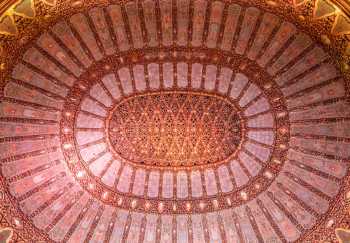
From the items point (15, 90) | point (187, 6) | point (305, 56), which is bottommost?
point (15, 90)

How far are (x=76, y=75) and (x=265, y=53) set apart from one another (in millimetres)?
5224

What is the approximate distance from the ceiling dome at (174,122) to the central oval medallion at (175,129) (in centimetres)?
3

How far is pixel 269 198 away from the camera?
13.5 metres

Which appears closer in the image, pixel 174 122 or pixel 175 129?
pixel 174 122

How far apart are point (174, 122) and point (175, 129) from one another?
249 millimetres

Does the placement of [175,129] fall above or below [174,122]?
below

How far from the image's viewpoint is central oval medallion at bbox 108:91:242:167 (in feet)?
43.0

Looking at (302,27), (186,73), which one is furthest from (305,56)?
(186,73)

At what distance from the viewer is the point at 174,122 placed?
531 inches

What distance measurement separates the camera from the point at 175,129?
1361cm

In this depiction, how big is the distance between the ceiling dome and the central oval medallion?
3 centimetres

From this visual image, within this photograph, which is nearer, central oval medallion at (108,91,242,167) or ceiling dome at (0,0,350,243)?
ceiling dome at (0,0,350,243)

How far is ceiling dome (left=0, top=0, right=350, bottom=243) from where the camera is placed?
1085 centimetres

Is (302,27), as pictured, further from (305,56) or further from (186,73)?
(186,73)
